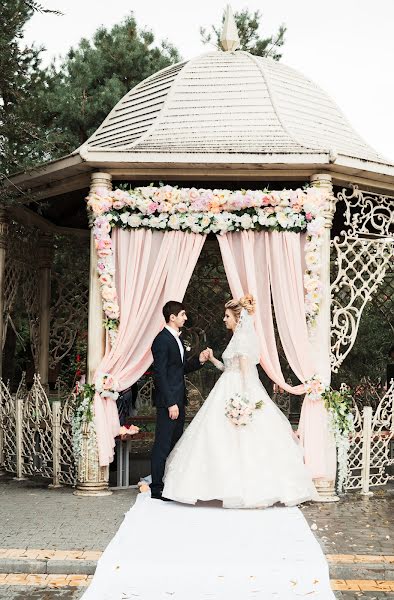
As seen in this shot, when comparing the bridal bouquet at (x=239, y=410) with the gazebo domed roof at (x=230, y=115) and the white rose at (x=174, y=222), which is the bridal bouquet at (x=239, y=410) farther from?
the gazebo domed roof at (x=230, y=115)

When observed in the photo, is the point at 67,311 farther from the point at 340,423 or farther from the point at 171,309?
the point at 340,423

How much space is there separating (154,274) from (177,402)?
4.58ft

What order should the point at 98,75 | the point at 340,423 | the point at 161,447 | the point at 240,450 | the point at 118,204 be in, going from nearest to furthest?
1. the point at 240,450
2. the point at 161,447
3. the point at 340,423
4. the point at 118,204
5. the point at 98,75

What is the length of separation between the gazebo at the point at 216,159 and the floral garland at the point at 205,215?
15cm

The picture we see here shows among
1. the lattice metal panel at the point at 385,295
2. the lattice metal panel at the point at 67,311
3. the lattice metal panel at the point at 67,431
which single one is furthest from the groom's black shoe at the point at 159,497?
the lattice metal panel at the point at 385,295

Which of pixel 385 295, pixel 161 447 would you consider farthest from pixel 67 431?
pixel 385 295

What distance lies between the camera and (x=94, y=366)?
9031 millimetres

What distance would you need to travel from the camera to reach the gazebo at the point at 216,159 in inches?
348

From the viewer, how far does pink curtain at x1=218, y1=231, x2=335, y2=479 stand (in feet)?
29.1

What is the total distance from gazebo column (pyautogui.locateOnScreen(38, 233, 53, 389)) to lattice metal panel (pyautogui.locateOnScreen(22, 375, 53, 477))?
1966mm

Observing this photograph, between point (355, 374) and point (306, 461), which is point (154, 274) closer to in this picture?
point (306, 461)

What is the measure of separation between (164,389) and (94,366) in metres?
0.95

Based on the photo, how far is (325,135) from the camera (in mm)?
10141

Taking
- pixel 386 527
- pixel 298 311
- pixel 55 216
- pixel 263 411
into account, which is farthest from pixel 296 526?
pixel 55 216
